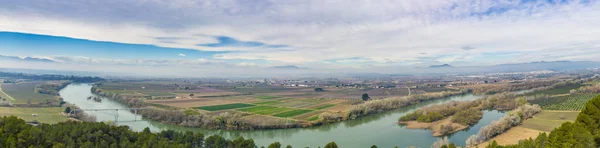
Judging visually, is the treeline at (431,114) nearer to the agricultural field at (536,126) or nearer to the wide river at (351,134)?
the wide river at (351,134)

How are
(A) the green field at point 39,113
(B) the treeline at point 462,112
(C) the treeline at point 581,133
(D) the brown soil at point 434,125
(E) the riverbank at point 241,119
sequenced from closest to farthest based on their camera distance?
1. (C) the treeline at point 581,133
2. (D) the brown soil at point 434,125
3. (E) the riverbank at point 241,119
4. (A) the green field at point 39,113
5. (B) the treeline at point 462,112

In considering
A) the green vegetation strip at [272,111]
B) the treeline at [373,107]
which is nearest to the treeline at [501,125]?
the treeline at [373,107]

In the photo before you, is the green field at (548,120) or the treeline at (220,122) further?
the treeline at (220,122)

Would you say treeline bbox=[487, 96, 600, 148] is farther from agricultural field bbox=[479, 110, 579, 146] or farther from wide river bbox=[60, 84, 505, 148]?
wide river bbox=[60, 84, 505, 148]

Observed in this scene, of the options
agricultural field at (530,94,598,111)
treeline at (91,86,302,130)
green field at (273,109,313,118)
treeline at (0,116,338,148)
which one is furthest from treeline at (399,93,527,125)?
treeline at (0,116,338,148)

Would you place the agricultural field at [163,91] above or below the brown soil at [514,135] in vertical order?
above

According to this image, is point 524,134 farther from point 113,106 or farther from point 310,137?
point 113,106

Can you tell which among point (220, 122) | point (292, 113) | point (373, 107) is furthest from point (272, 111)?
point (373, 107)
